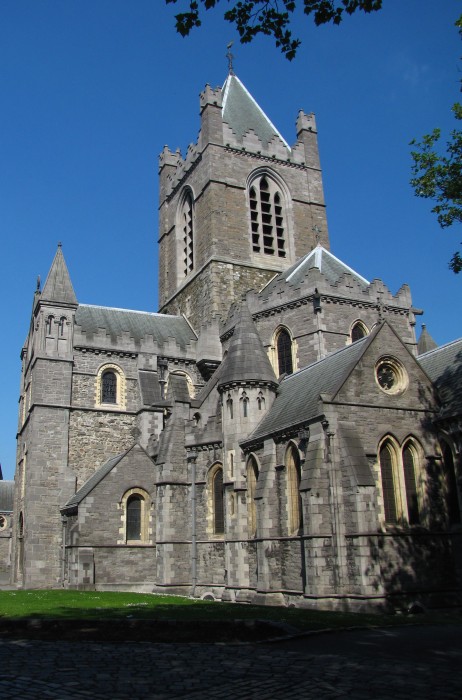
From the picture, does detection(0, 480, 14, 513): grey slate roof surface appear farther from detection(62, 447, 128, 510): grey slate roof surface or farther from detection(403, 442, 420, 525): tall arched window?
detection(403, 442, 420, 525): tall arched window

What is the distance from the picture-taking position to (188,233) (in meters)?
45.7

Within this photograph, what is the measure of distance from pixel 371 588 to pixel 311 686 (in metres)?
10.8

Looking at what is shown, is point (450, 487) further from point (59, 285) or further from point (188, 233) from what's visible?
point (188, 233)

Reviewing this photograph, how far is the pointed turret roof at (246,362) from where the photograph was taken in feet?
87.2

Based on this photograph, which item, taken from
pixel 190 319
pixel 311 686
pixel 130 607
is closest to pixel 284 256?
pixel 190 319

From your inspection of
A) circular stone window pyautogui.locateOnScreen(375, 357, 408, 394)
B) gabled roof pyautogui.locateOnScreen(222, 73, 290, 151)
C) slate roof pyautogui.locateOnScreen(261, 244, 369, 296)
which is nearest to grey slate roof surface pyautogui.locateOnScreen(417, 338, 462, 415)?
circular stone window pyautogui.locateOnScreen(375, 357, 408, 394)

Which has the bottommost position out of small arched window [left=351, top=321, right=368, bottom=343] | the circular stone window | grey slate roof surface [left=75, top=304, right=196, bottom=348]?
the circular stone window

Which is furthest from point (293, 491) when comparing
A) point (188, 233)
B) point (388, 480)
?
point (188, 233)

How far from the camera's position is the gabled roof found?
45.3 meters

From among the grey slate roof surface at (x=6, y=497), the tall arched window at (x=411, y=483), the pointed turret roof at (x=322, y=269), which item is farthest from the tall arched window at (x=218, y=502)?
the grey slate roof surface at (x=6, y=497)

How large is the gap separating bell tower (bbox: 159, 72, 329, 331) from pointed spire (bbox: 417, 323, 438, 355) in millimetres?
8715

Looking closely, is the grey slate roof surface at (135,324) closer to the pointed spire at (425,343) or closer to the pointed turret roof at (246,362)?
the pointed turret roof at (246,362)

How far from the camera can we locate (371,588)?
1847 cm

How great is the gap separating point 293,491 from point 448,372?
274 inches
